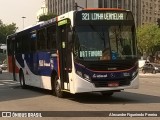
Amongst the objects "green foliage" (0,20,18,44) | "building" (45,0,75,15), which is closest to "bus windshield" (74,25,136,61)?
"building" (45,0,75,15)

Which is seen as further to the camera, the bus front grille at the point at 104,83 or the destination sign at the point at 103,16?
the destination sign at the point at 103,16

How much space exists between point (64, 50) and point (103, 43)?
1.80 m

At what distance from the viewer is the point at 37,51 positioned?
73.6 ft

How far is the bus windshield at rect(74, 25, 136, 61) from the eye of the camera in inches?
673

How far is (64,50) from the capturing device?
60.2 feet

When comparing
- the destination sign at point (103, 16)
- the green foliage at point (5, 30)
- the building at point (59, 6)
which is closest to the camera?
the destination sign at point (103, 16)

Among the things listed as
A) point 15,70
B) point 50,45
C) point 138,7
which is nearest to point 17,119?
point 50,45

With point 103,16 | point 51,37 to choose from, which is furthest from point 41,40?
point 103,16

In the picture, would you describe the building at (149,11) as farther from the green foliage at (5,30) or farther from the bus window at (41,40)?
the bus window at (41,40)

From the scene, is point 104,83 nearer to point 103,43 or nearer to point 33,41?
point 103,43

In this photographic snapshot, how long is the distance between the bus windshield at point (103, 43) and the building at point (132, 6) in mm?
101122

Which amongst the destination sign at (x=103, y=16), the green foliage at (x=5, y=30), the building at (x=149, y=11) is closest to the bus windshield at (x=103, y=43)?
the destination sign at (x=103, y=16)

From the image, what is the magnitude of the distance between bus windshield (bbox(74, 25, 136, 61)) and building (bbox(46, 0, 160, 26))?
101 metres

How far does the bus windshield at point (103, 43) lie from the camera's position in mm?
17094
